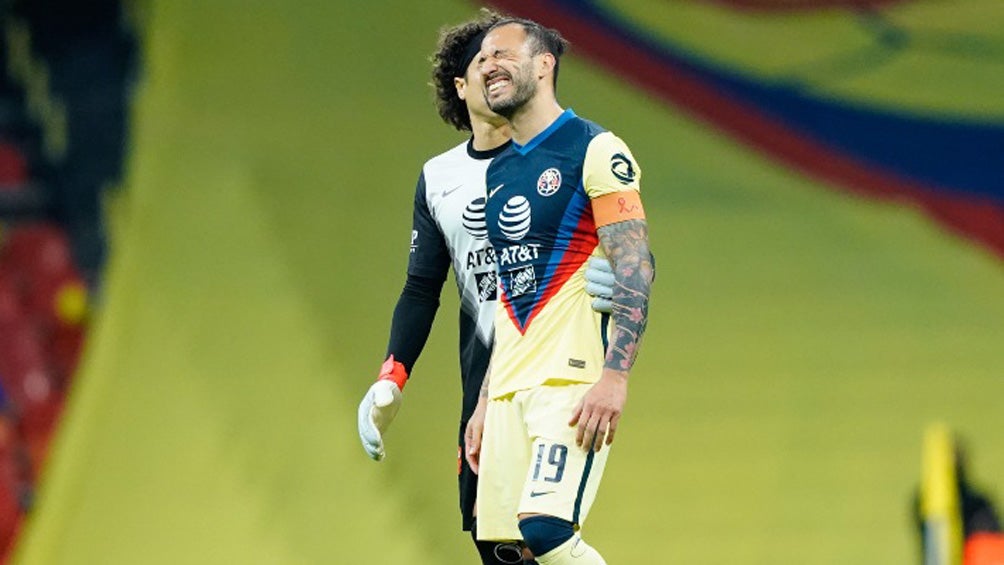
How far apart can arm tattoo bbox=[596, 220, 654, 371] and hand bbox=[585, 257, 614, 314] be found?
0.21ft

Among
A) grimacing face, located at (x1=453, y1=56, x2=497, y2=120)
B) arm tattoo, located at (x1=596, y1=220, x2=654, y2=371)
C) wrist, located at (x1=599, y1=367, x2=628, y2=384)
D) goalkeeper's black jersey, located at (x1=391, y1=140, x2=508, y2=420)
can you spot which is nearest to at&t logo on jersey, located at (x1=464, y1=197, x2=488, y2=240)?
goalkeeper's black jersey, located at (x1=391, y1=140, x2=508, y2=420)

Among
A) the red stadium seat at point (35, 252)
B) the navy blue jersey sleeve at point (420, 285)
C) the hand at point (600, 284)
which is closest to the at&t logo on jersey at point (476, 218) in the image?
the navy blue jersey sleeve at point (420, 285)

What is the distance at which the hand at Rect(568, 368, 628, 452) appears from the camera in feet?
→ 13.8

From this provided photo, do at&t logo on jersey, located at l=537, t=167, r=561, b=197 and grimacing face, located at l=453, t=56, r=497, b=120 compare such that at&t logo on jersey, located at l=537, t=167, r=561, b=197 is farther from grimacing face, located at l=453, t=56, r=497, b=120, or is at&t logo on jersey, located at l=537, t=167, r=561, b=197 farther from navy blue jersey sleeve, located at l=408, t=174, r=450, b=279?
navy blue jersey sleeve, located at l=408, t=174, r=450, b=279

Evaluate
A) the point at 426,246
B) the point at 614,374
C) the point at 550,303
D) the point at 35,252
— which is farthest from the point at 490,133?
the point at 35,252

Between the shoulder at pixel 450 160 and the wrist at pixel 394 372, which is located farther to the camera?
the shoulder at pixel 450 160

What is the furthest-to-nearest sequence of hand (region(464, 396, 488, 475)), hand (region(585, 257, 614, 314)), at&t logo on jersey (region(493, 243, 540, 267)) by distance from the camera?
hand (region(464, 396, 488, 475)), at&t logo on jersey (region(493, 243, 540, 267)), hand (region(585, 257, 614, 314))

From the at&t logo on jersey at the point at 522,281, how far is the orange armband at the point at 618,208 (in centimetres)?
24

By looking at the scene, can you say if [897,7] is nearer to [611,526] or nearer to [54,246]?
[611,526]

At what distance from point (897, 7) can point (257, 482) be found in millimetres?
4460

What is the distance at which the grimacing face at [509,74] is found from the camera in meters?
4.45

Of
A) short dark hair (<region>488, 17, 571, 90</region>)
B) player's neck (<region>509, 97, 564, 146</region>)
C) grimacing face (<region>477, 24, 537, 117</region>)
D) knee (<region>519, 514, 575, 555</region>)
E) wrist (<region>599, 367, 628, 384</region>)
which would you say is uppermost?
short dark hair (<region>488, 17, 571, 90</region>)

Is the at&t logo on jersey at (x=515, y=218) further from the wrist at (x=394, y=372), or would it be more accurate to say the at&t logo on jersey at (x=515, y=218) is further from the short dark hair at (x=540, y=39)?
the wrist at (x=394, y=372)

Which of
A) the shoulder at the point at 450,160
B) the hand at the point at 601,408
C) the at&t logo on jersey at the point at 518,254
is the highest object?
the shoulder at the point at 450,160
